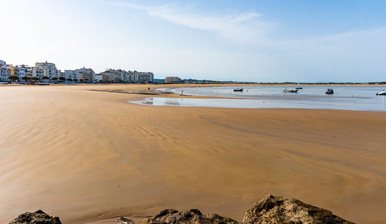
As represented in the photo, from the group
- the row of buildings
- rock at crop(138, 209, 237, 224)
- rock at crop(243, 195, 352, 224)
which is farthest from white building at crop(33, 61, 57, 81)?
rock at crop(243, 195, 352, 224)

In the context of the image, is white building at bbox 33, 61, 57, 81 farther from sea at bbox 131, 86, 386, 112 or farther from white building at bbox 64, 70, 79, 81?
sea at bbox 131, 86, 386, 112

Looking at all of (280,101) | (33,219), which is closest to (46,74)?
(280,101)

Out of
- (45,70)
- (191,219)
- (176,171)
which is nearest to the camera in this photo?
(191,219)

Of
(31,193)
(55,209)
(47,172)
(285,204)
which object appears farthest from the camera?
(47,172)

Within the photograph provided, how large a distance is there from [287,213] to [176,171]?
2.81m

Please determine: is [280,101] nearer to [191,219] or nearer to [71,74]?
[191,219]

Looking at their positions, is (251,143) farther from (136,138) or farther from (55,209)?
(55,209)

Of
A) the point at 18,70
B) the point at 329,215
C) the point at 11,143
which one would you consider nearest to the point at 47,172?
the point at 11,143

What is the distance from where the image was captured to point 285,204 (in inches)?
85.6

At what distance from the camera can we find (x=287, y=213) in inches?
81.2

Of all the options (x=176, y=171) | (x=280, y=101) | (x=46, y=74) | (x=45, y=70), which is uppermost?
(x=45, y=70)

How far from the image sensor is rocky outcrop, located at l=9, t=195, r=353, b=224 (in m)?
1.96

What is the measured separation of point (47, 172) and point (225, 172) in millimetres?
3329

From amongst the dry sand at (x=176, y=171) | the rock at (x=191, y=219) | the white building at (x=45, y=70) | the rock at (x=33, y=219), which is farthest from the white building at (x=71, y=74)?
the rock at (x=191, y=219)
